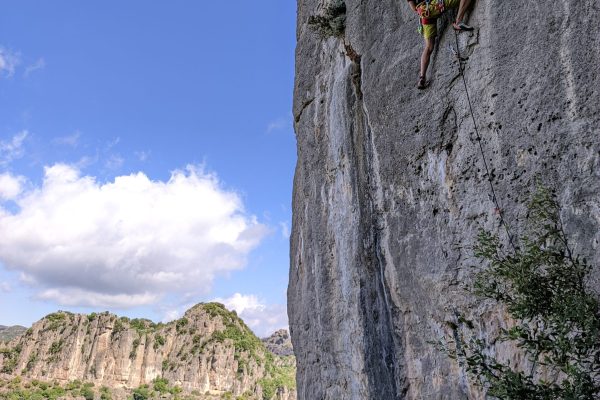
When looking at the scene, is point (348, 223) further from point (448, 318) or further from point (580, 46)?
point (580, 46)

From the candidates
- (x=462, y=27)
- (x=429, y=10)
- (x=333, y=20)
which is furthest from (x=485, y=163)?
(x=333, y=20)

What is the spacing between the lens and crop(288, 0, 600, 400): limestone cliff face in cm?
645

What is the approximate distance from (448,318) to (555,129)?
3228mm

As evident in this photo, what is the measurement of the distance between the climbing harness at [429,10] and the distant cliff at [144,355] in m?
83.7

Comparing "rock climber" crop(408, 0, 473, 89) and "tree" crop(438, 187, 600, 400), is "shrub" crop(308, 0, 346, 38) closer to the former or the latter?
"rock climber" crop(408, 0, 473, 89)

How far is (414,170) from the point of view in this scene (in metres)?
8.75

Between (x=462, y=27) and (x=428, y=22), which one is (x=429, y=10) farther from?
(x=462, y=27)

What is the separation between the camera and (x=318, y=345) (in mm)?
10688

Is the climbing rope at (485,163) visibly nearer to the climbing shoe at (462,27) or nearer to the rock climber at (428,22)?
the climbing shoe at (462,27)

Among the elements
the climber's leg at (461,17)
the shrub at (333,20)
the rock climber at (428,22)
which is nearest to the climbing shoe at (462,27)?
the climber's leg at (461,17)

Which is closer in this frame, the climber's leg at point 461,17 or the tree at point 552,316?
the tree at point 552,316

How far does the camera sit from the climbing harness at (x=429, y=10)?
8.66 m

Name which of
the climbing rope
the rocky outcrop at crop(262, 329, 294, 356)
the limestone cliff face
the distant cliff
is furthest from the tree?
the rocky outcrop at crop(262, 329, 294, 356)

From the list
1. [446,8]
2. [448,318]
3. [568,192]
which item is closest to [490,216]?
[568,192]
